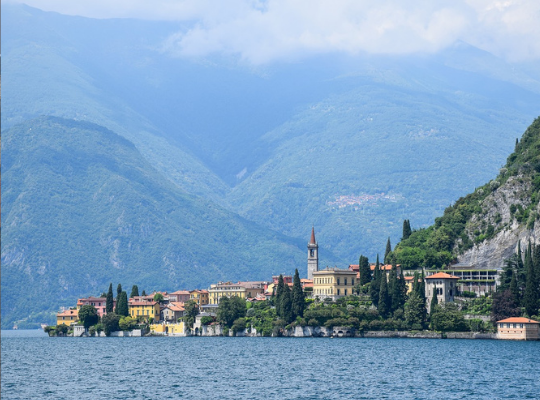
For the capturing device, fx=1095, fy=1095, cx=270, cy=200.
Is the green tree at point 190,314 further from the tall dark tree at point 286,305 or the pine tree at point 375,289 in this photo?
the pine tree at point 375,289

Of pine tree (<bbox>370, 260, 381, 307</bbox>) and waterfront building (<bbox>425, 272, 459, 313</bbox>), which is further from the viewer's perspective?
pine tree (<bbox>370, 260, 381, 307</bbox>)

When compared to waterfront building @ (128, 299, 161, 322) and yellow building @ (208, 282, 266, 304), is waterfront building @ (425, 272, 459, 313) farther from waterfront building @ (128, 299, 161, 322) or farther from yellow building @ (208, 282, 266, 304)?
waterfront building @ (128, 299, 161, 322)

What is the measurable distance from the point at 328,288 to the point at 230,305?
44.9ft

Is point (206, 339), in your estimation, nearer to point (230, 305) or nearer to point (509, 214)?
point (230, 305)

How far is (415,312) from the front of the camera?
126312 mm

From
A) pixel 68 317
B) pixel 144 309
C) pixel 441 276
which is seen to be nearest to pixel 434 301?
pixel 441 276

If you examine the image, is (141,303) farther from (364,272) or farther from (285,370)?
(285,370)

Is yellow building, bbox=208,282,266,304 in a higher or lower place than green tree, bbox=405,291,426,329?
higher

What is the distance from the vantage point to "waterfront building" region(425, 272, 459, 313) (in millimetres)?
131625

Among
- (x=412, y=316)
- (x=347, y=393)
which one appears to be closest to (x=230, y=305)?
(x=412, y=316)

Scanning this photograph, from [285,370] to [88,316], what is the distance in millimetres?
80270

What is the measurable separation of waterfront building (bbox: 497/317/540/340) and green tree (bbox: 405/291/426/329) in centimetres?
1031

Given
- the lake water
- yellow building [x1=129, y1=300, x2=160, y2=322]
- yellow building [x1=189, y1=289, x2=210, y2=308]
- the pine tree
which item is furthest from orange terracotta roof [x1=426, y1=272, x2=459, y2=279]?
yellow building [x1=189, y1=289, x2=210, y2=308]

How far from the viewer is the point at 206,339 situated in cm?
14338
